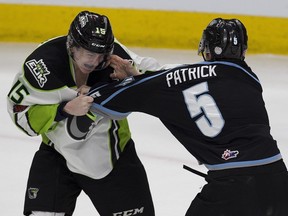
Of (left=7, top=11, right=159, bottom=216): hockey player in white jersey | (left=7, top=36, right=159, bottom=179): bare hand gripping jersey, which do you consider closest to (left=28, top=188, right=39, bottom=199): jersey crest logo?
(left=7, top=11, right=159, bottom=216): hockey player in white jersey

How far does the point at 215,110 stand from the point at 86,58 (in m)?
0.53

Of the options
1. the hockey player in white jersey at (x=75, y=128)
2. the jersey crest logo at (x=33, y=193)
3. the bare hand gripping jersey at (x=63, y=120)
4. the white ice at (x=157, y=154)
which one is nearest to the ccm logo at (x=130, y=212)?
the hockey player in white jersey at (x=75, y=128)

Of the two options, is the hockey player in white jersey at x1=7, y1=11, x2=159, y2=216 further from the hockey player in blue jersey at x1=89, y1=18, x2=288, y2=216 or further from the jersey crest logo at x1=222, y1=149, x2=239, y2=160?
the jersey crest logo at x1=222, y1=149, x2=239, y2=160

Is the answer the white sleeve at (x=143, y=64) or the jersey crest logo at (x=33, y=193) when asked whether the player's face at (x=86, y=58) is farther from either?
the jersey crest logo at (x=33, y=193)

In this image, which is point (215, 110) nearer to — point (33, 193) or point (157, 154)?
point (33, 193)

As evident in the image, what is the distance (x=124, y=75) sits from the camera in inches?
105

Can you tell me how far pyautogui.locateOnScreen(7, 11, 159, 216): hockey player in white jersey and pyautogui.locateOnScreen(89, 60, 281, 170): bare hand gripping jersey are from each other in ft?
0.97

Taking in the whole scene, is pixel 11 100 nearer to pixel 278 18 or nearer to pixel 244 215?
pixel 244 215

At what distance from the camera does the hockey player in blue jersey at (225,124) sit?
221 cm

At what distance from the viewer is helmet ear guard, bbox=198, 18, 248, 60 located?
2.30 metres

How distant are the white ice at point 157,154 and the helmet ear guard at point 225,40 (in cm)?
135

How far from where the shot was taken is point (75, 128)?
2.59 metres

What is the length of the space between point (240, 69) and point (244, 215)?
419mm

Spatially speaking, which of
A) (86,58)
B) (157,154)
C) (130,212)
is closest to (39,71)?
(86,58)
